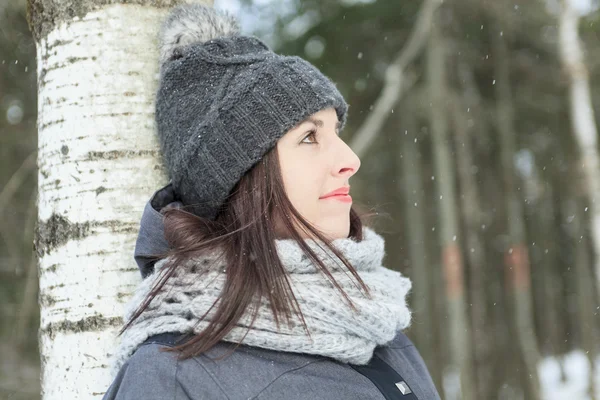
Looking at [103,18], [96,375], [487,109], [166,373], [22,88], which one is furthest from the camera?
[487,109]

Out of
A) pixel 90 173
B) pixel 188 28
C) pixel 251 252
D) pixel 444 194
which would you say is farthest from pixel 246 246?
pixel 444 194

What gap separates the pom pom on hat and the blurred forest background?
178cm

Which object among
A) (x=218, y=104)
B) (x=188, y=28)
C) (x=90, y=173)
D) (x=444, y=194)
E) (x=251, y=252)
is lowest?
(x=251, y=252)

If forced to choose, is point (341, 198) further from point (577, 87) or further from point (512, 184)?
point (512, 184)

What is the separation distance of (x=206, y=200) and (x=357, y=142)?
432 cm

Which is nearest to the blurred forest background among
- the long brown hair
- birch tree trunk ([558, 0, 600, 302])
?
birch tree trunk ([558, 0, 600, 302])

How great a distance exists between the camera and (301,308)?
172 centimetres

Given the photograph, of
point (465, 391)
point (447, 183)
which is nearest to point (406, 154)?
point (447, 183)

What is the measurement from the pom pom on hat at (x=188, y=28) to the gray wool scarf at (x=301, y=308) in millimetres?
687

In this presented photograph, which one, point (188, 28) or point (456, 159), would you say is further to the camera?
point (456, 159)

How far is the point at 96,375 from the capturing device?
1.91 m

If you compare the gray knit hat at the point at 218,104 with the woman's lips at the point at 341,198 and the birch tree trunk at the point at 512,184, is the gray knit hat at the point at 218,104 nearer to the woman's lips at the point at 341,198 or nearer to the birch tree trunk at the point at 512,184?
the woman's lips at the point at 341,198

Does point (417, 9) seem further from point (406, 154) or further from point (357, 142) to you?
point (357, 142)

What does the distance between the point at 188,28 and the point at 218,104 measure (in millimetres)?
300
